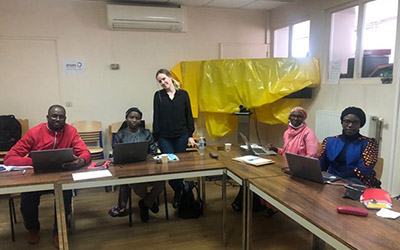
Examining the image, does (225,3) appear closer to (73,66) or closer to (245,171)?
(73,66)

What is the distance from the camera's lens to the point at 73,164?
2346 millimetres

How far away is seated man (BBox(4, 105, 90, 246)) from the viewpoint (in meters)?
2.49

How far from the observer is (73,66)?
4.36 metres

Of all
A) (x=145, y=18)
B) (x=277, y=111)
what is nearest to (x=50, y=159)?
(x=145, y=18)

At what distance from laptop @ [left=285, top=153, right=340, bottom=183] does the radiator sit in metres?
1.48

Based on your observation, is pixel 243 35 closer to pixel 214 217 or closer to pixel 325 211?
pixel 214 217

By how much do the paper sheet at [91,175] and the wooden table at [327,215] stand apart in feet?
3.54

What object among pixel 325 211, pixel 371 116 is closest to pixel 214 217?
pixel 325 211

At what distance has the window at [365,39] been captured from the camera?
317 cm

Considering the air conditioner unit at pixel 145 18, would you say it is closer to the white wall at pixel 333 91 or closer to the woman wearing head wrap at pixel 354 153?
the white wall at pixel 333 91

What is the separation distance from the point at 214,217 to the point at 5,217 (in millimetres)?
2193

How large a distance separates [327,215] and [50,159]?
1.95 metres

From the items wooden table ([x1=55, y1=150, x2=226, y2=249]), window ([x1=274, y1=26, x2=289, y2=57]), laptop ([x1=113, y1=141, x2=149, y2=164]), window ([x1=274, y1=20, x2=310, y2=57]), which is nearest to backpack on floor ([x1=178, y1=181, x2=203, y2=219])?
wooden table ([x1=55, y1=150, x2=226, y2=249])

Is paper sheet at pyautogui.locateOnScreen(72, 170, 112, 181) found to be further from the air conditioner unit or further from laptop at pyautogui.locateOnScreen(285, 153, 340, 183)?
the air conditioner unit
